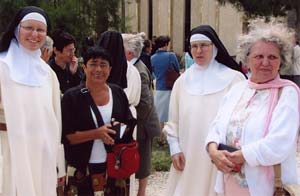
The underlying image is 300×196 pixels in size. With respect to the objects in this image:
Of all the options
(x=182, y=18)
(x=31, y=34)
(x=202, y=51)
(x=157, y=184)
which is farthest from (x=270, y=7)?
(x=182, y=18)

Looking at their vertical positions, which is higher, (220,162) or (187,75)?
(187,75)

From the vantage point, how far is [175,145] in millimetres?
4105

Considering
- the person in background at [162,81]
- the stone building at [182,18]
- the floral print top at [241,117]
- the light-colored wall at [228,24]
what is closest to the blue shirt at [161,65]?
the person in background at [162,81]

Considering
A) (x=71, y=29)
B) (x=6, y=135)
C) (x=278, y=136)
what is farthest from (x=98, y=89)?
(x=71, y=29)

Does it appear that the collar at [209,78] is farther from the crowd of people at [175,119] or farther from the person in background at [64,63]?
the person in background at [64,63]

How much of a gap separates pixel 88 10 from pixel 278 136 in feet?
35.9

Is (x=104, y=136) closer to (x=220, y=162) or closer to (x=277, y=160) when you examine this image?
(x=220, y=162)

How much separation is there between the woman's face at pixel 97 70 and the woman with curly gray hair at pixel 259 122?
101 centimetres

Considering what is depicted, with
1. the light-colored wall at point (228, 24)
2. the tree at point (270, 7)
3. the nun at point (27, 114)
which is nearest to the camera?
the nun at point (27, 114)

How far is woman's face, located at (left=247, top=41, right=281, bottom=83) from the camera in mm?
3004

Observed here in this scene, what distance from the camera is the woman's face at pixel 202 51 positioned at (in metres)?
4.02

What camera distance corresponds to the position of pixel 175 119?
4.18m

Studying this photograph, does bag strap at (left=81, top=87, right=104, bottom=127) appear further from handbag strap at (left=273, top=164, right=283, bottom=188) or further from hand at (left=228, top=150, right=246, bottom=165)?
handbag strap at (left=273, top=164, right=283, bottom=188)

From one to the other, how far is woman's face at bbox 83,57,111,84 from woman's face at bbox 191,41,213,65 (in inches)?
26.8
